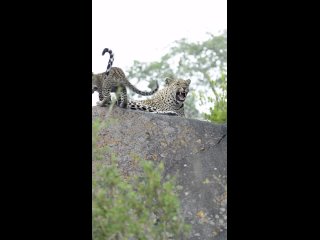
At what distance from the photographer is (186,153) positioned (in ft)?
24.7

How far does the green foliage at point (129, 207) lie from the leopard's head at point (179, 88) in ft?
13.4

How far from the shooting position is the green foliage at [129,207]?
17.4 feet

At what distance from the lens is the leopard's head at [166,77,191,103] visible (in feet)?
31.6

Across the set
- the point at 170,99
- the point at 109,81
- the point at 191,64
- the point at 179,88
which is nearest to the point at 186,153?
the point at 109,81

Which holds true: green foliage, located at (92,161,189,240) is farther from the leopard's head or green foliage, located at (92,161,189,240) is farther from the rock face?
the leopard's head

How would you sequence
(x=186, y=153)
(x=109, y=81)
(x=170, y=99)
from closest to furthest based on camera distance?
(x=186, y=153) → (x=109, y=81) → (x=170, y=99)

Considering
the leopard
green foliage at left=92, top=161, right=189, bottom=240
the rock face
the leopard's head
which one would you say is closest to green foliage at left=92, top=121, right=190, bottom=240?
green foliage at left=92, top=161, right=189, bottom=240

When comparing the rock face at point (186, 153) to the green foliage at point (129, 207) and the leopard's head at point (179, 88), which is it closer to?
the green foliage at point (129, 207)

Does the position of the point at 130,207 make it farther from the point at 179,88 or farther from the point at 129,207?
the point at 179,88

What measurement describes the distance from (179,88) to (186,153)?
2272 millimetres
